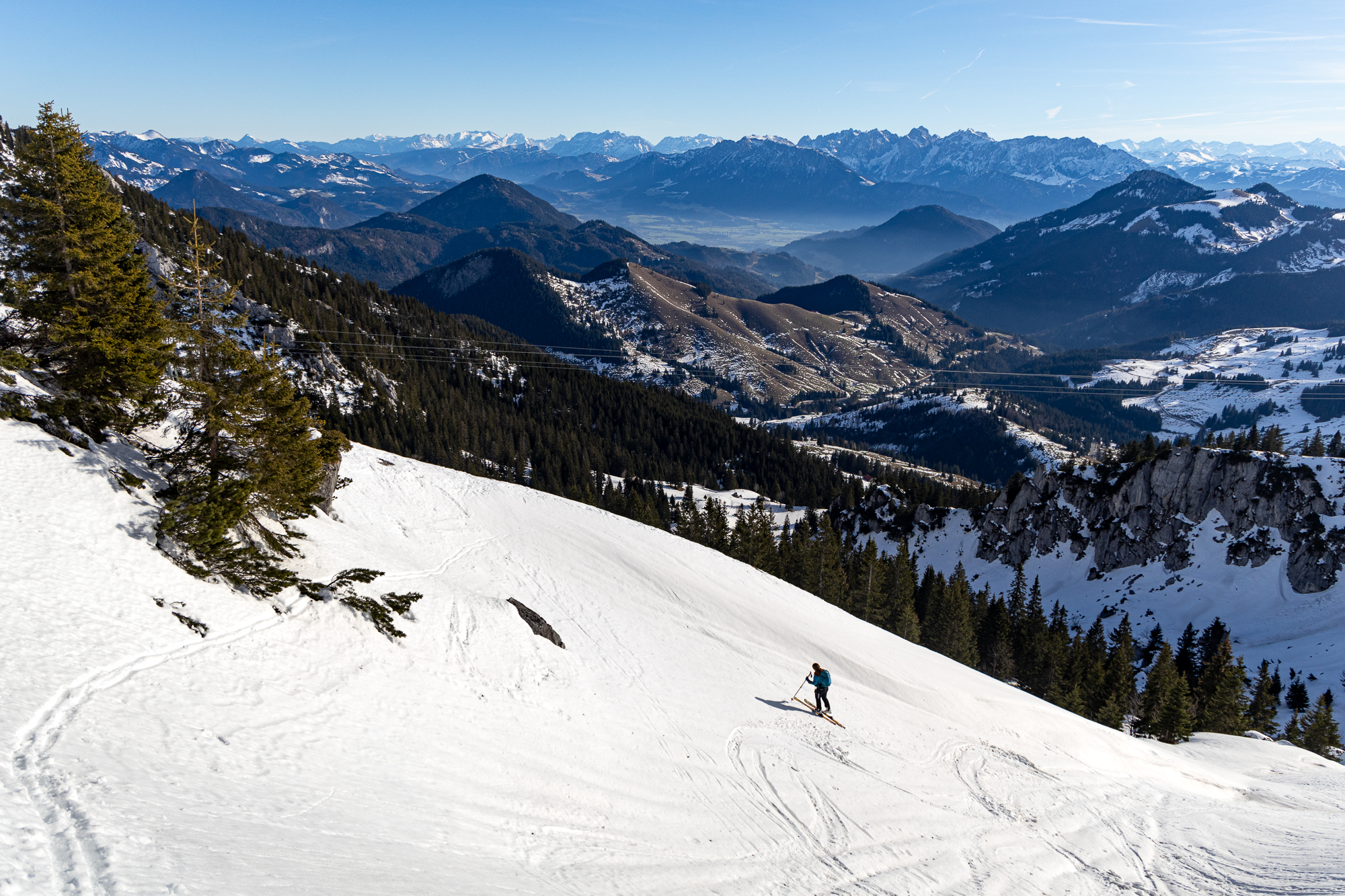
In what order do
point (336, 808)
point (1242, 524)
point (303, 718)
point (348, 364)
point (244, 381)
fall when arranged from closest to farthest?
point (336, 808), point (303, 718), point (244, 381), point (1242, 524), point (348, 364)

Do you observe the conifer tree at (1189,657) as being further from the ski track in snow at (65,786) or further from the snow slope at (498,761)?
the ski track in snow at (65,786)

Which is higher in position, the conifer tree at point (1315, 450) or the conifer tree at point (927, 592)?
the conifer tree at point (1315, 450)

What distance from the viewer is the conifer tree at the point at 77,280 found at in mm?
24859

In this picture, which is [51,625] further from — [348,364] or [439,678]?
[348,364]

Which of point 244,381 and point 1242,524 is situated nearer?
point 244,381

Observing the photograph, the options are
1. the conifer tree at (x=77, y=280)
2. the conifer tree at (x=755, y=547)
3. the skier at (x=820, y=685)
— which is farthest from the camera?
the conifer tree at (x=755, y=547)

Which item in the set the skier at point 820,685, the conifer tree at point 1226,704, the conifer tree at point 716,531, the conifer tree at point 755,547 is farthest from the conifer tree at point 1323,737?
the skier at point 820,685

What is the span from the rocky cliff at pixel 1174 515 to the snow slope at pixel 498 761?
94.5m

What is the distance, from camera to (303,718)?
62.0 feet

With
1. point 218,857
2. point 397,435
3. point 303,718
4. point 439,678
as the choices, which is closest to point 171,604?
point 303,718

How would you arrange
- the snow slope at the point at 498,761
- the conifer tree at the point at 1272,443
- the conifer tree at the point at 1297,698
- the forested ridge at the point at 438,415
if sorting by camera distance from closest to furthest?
1. the snow slope at the point at 498,761
2. the conifer tree at the point at 1297,698
3. the conifer tree at the point at 1272,443
4. the forested ridge at the point at 438,415

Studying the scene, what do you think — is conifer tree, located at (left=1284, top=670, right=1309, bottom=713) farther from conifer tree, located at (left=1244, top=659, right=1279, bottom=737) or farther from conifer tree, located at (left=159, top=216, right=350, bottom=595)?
conifer tree, located at (left=159, top=216, right=350, bottom=595)

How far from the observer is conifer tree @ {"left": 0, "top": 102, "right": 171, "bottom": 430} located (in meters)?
24.9

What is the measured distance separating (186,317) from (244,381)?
14.9 feet
